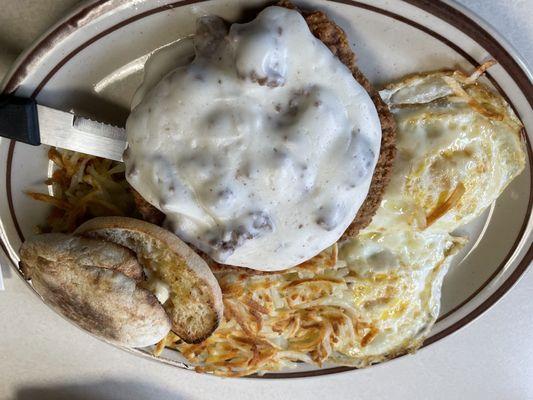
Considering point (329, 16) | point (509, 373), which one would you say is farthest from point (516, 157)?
point (509, 373)

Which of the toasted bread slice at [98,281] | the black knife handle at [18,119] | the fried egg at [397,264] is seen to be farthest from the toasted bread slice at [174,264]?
the black knife handle at [18,119]

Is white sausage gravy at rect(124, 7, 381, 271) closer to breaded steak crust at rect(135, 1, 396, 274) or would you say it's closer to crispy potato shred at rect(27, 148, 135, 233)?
breaded steak crust at rect(135, 1, 396, 274)

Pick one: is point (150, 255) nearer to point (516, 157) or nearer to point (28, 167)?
point (28, 167)

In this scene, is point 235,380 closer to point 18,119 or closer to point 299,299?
point 299,299

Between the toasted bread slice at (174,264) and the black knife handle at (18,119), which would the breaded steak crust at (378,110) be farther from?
the black knife handle at (18,119)

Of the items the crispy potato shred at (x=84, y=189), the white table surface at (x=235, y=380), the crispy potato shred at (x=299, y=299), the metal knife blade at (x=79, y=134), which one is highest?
the metal knife blade at (x=79, y=134)
